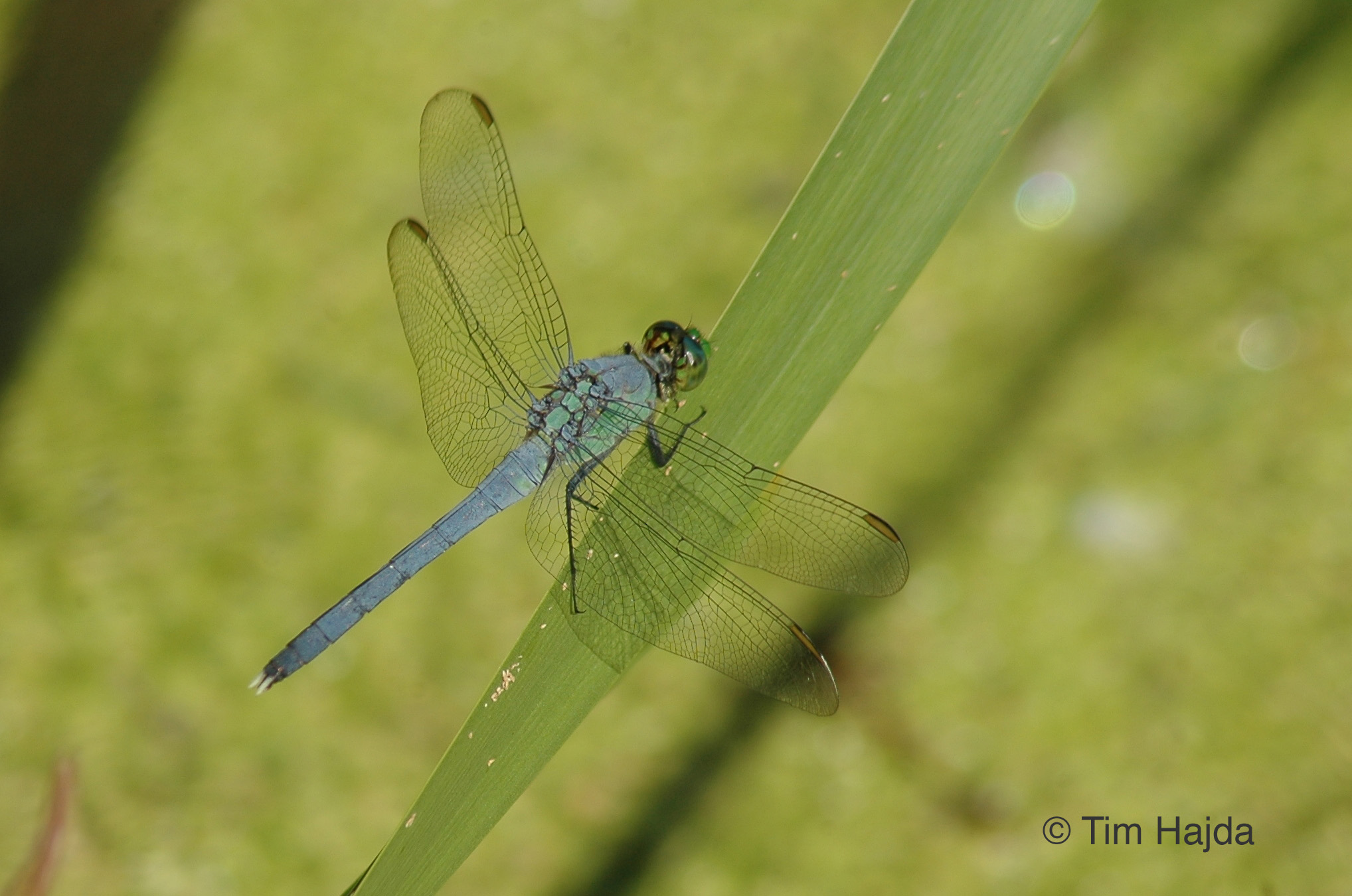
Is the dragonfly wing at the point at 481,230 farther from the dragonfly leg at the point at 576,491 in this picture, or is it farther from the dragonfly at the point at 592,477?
the dragonfly leg at the point at 576,491

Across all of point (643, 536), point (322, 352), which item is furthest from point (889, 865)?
point (322, 352)

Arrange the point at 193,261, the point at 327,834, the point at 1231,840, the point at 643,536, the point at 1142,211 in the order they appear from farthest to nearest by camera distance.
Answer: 1. the point at 193,261
2. the point at 1142,211
3. the point at 327,834
4. the point at 1231,840
5. the point at 643,536

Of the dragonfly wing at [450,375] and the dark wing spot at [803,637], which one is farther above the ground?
the dragonfly wing at [450,375]

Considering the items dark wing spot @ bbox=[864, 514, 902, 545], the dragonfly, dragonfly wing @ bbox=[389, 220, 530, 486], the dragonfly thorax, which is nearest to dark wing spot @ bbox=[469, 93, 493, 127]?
the dragonfly

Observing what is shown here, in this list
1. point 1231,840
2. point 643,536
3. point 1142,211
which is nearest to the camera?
point 643,536

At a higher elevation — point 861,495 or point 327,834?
point 861,495

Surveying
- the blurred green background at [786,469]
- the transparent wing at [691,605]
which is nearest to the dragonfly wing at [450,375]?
the transparent wing at [691,605]

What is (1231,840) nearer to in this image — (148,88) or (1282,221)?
(1282,221)
